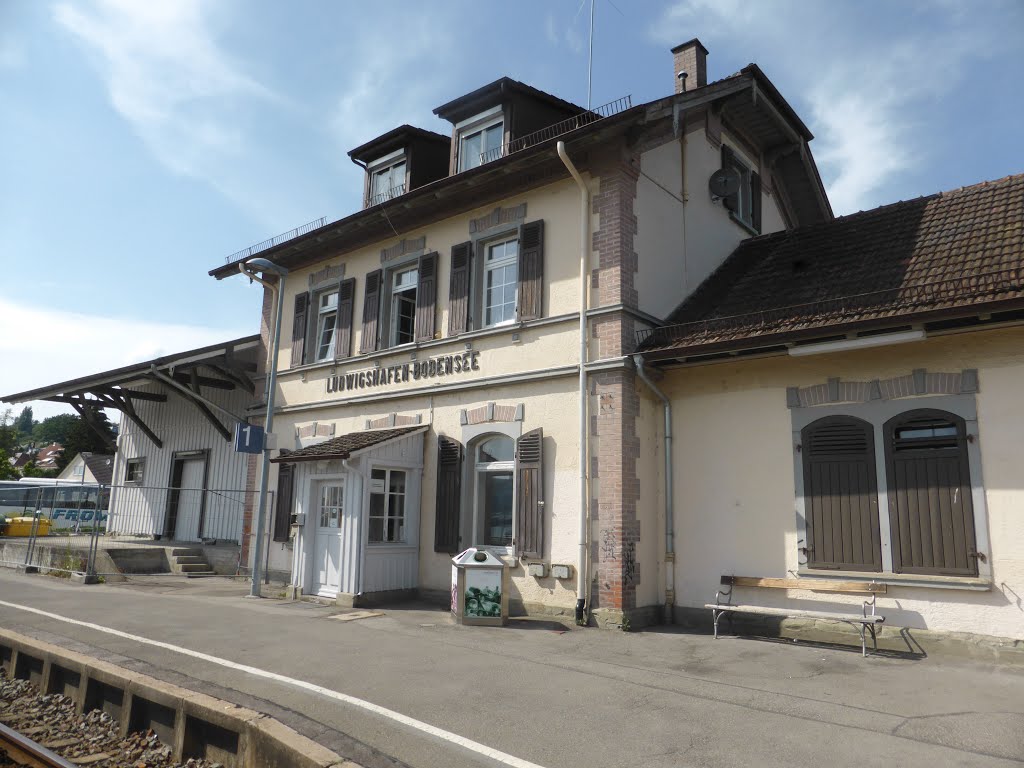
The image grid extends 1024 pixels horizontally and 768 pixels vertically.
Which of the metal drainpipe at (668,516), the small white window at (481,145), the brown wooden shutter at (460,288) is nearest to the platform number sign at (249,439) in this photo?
the brown wooden shutter at (460,288)

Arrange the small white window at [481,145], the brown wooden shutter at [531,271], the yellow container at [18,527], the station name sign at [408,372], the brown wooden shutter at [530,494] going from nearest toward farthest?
the brown wooden shutter at [530,494] → the brown wooden shutter at [531,271] → the station name sign at [408,372] → the small white window at [481,145] → the yellow container at [18,527]

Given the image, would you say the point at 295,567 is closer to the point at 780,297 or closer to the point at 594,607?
the point at 594,607

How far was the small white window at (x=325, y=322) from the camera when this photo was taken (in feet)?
49.3

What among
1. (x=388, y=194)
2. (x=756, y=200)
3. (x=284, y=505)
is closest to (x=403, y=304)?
(x=388, y=194)

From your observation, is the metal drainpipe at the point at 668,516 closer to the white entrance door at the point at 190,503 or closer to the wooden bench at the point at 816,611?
the wooden bench at the point at 816,611

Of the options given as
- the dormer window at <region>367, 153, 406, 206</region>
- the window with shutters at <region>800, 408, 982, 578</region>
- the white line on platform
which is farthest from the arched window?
the dormer window at <region>367, 153, 406, 206</region>

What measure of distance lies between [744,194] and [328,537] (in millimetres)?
9748

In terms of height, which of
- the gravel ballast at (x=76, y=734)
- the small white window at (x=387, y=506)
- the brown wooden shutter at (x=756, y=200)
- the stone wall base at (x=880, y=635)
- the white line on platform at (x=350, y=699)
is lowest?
A: the gravel ballast at (x=76, y=734)

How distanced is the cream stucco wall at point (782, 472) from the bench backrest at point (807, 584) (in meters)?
0.12

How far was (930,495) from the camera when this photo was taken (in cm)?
833

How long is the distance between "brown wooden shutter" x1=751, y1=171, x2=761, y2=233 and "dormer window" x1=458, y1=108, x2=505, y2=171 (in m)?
5.02

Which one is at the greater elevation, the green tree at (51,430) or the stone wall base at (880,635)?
the green tree at (51,430)

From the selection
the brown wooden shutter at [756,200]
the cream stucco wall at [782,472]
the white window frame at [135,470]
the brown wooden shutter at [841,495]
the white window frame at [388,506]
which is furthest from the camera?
the white window frame at [135,470]

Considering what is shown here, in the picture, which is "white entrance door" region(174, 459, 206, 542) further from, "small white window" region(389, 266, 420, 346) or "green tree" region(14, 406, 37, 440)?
"green tree" region(14, 406, 37, 440)
